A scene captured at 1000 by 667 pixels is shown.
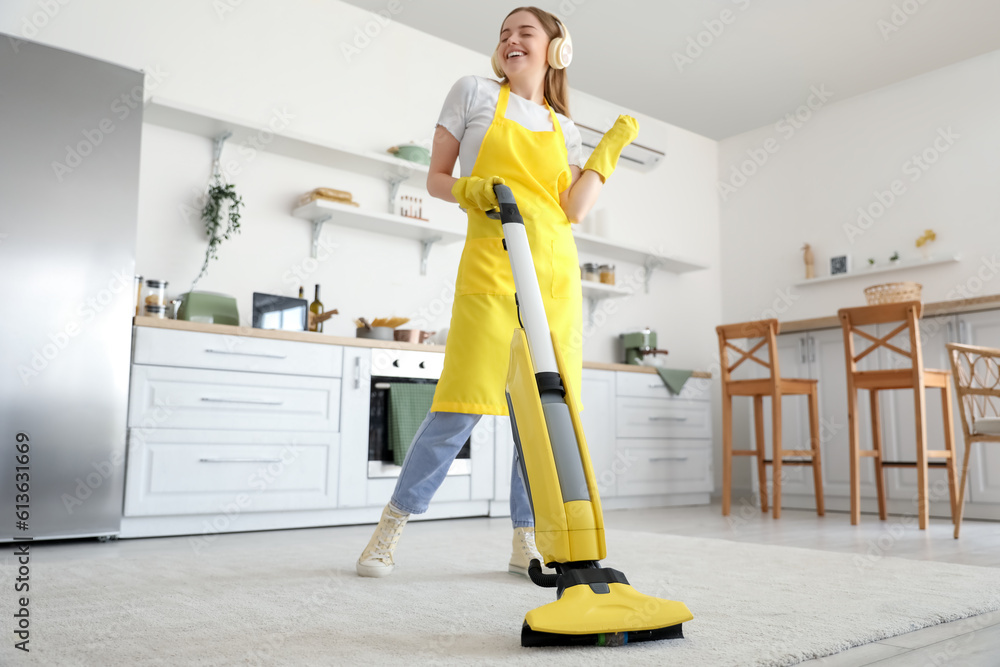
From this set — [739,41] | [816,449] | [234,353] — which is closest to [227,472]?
[234,353]

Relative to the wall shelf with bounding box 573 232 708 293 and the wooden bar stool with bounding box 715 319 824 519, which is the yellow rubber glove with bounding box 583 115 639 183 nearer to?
the wooden bar stool with bounding box 715 319 824 519

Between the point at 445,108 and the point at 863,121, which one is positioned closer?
the point at 445,108

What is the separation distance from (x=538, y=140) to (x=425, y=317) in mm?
2599

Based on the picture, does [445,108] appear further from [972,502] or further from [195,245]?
[972,502]

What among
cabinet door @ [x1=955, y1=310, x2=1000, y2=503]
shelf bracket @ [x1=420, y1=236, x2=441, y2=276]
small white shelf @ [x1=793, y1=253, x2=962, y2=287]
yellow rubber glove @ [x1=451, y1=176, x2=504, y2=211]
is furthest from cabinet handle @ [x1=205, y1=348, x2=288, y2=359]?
small white shelf @ [x1=793, y1=253, x2=962, y2=287]

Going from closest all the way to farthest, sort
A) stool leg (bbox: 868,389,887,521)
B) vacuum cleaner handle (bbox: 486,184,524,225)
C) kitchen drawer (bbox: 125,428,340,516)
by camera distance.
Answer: vacuum cleaner handle (bbox: 486,184,524,225) < kitchen drawer (bbox: 125,428,340,516) < stool leg (bbox: 868,389,887,521)

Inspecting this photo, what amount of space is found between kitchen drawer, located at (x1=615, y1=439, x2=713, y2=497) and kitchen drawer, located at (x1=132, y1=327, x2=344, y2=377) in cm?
186

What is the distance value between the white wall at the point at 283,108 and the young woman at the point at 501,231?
2.18 metres

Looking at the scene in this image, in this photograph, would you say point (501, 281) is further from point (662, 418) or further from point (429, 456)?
point (662, 418)

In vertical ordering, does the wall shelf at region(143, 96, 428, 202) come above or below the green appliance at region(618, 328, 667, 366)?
above

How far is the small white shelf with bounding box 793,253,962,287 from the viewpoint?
4645 millimetres

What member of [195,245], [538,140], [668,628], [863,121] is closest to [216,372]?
[195,245]

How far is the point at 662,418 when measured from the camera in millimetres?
4570

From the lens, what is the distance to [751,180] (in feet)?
19.4
